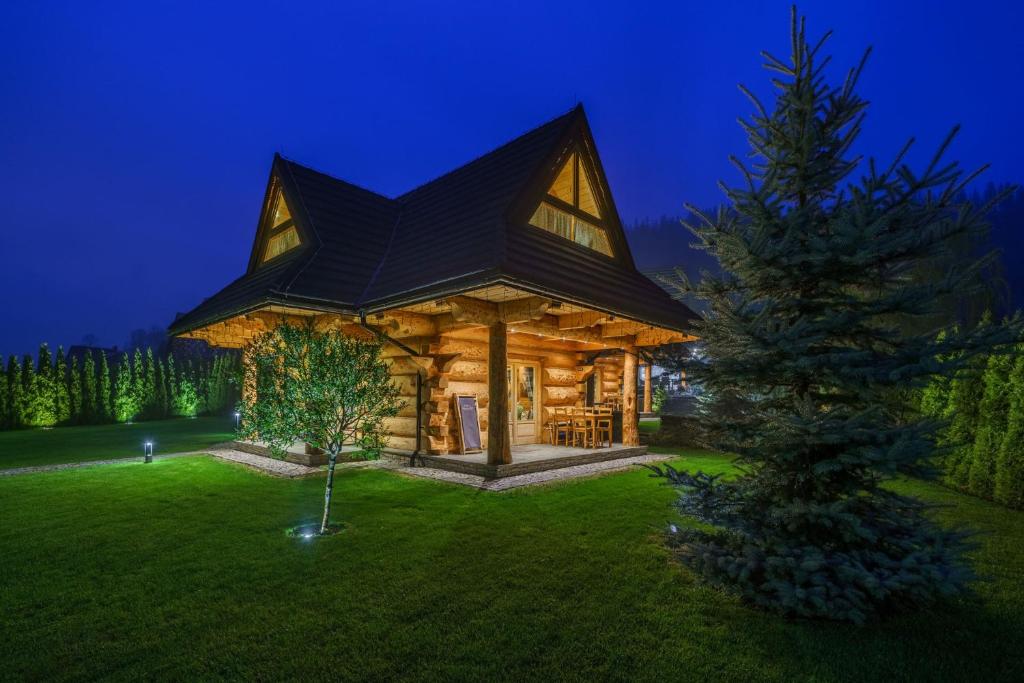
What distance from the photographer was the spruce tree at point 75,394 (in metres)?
22.8

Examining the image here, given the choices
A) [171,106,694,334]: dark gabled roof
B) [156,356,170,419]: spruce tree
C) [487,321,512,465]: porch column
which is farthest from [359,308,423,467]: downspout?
[156,356,170,419]: spruce tree

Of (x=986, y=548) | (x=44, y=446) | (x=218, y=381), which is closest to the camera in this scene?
(x=986, y=548)

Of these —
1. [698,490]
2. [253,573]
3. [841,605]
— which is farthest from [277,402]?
[841,605]

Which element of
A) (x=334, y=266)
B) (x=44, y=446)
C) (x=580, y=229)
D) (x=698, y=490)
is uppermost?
(x=580, y=229)

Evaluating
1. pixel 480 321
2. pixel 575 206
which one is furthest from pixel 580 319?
pixel 575 206

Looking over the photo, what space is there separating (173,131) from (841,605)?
261 meters

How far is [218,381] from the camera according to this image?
29375mm

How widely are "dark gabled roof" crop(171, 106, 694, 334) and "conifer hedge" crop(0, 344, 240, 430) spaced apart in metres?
8.71

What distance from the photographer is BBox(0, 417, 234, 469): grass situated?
39.0 ft

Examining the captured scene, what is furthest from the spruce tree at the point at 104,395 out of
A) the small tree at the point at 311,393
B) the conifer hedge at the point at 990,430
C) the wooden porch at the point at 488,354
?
the conifer hedge at the point at 990,430

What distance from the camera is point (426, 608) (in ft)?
12.1

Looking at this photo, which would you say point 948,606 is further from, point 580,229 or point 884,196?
point 580,229

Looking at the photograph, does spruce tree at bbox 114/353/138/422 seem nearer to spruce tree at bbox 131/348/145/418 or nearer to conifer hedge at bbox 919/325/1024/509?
spruce tree at bbox 131/348/145/418

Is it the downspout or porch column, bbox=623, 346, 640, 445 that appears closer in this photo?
the downspout
